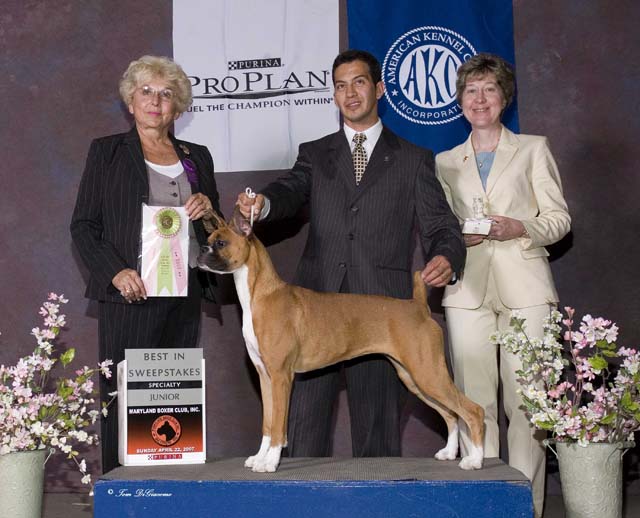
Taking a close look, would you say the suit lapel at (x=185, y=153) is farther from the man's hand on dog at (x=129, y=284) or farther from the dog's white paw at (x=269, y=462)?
the dog's white paw at (x=269, y=462)

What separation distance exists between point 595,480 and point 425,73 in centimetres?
239

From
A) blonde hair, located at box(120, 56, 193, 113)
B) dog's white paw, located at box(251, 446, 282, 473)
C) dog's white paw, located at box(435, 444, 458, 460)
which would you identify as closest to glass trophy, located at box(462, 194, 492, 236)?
dog's white paw, located at box(435, 444, 458, 460)

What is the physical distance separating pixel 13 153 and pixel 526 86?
314 centimetres

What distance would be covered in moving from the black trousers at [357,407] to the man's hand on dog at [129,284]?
0.83 metres

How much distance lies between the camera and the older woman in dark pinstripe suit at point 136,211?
3.33 m

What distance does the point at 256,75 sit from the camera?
4609 mm

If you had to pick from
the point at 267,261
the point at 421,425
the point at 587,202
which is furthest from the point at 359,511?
the point at 587,202

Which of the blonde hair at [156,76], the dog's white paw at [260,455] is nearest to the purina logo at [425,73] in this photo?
the blonde hair at [156,76]

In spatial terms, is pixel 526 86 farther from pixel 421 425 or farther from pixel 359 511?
pixel 359 511

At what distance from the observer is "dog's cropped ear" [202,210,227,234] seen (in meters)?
3.11

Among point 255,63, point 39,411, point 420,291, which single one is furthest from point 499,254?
point 39,411

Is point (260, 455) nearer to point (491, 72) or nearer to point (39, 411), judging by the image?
point (39, 411)

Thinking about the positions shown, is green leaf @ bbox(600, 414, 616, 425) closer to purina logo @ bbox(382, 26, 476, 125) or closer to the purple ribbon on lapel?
purina logo @ bbox(382, 26, 476, 125)

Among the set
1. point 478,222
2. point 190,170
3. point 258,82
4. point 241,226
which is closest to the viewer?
point 241,226
